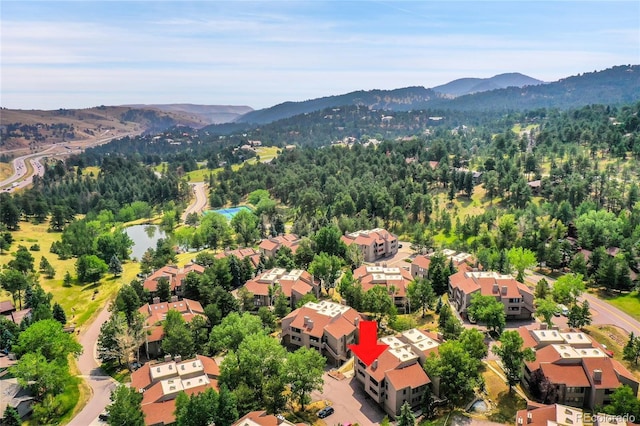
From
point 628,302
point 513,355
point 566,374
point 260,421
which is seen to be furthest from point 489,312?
point 260,421

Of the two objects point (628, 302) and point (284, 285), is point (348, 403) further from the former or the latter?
point (628, 302)

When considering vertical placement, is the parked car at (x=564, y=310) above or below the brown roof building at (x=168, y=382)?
below

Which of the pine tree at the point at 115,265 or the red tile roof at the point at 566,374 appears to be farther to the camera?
the pine tree at the point at 115,265

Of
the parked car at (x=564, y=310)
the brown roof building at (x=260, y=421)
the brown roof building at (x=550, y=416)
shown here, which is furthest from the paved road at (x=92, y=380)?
the parked car at (x=564, y=310)

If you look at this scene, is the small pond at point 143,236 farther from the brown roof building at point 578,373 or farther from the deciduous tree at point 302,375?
the brown roof building at point 578,373

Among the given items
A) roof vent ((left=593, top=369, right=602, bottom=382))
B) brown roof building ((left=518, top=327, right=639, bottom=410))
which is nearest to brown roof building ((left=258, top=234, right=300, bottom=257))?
brown roof building ((left=518, top=327, right=639, bottom=410))

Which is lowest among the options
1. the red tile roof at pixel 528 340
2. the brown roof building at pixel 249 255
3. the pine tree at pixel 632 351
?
the pine tree at pixel 632 351

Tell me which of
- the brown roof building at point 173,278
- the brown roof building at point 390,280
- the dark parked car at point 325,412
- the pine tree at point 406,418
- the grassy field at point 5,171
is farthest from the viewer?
the grassy field at point 5,171
